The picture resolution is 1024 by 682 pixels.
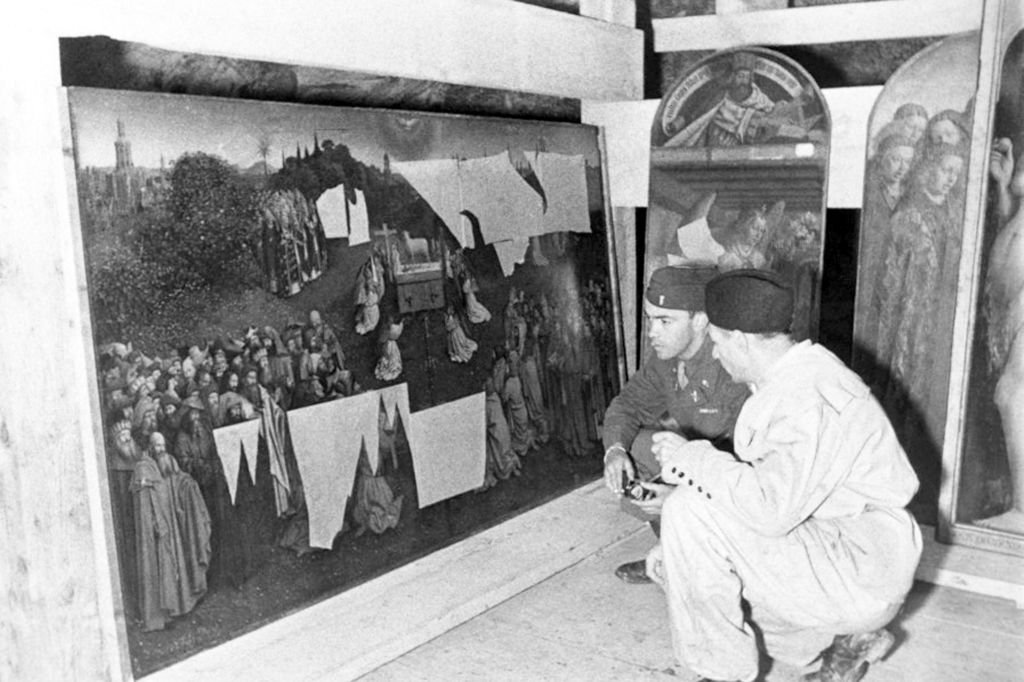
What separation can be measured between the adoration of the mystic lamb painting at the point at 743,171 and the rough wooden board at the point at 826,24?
18 centimetres

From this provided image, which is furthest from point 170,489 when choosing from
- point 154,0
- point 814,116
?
point 814,116

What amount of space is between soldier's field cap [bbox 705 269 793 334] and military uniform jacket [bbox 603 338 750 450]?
0.88m

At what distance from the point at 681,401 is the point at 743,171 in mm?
1075

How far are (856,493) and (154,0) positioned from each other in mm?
2169

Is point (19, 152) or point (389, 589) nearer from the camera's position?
point (19, 152)

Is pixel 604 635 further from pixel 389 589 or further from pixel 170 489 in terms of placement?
pixel 170 489

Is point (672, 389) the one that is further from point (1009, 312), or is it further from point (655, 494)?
point (1009, 312)

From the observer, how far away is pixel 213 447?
9.59ft

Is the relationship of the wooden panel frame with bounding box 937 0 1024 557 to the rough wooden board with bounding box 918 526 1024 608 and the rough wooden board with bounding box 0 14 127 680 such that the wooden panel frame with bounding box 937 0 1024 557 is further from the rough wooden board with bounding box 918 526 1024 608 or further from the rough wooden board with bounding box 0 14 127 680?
the rough wooden board with bounding box 0 14 127 680

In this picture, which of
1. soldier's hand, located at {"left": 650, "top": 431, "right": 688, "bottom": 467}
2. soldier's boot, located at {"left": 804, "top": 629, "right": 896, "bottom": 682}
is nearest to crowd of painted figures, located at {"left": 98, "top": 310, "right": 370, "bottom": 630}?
soldier's hand, located at {"left": 650, "top": 431, "right": 688, "bottom": 467}

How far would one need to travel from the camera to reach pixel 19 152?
2.40 meters

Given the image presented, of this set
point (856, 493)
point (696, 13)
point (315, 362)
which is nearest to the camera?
point (856, 493)

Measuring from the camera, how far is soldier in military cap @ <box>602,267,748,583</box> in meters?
3.57

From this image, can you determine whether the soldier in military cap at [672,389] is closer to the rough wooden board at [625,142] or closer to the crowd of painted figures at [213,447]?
the crowd of painted figures at [213,447]
